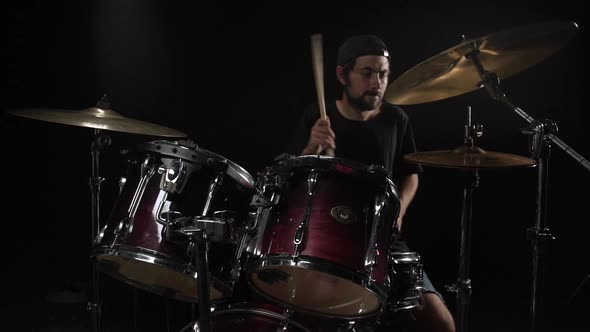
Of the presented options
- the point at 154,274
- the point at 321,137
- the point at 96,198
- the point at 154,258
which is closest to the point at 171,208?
the point at 154,258

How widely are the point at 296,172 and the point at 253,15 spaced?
117cm

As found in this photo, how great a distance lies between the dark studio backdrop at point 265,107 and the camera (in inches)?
105

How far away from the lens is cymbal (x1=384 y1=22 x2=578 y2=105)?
171cm

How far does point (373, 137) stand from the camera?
2.67 metres

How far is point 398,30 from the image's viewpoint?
2.67 m

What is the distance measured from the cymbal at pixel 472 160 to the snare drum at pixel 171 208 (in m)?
0.72

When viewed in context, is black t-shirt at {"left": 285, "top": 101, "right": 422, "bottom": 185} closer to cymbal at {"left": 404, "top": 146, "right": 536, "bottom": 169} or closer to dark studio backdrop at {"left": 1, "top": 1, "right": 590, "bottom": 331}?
dark studio backdrop at {"left": 1, "top": 1, "right": 590, "bottom": 331}

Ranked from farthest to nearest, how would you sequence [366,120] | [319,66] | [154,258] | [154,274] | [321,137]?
[366,120] < [321,137] < [319,66] < [154,274] < [154,258]

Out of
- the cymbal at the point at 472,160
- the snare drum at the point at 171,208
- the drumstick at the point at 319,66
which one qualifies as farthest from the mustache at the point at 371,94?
the snare drum at the point at 171,208

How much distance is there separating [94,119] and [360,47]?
130cm

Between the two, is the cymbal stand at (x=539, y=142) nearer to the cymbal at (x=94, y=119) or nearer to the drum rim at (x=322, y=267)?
the drum rim at (x=322, y=267)

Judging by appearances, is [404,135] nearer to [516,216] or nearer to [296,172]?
[516,216]

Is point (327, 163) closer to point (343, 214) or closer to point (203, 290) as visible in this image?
point (343, 214)

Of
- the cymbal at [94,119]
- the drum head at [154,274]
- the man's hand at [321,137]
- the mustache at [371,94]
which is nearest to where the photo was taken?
the drum head at [154,274]
